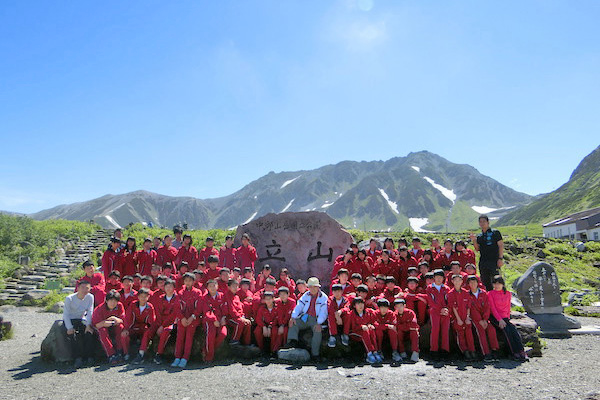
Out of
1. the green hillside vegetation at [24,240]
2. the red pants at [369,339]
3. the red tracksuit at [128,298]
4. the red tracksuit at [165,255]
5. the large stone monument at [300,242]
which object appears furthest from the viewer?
the green hillside vegetation at [24,240]

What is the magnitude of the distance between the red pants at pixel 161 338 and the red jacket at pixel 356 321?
365 centimetres

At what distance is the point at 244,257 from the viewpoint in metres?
11.9

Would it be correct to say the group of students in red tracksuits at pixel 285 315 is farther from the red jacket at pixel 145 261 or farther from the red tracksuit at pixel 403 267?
the red jacket at pixel 145 261

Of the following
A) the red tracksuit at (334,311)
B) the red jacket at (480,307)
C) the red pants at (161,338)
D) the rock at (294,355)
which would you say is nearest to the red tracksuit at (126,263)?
the red pants at (161,338)

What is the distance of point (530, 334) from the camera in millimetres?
7973

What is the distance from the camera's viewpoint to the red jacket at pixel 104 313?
8.09 meters

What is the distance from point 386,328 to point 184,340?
4.14m

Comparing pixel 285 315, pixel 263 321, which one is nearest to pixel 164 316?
pixel 263 321

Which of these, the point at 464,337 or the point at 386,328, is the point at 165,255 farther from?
the point at 464,337

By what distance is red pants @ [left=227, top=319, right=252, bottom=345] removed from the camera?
27.0ft

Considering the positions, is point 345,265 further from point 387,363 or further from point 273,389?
point 273,389

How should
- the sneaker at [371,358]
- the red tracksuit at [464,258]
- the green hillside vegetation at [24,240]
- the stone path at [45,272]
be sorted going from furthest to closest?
the green hillside vegetation at [24,240], the stone path at [45,272], the red tracksuit at [464,258], the sneaker at [371,358]

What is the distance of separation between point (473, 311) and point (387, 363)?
6.92ft

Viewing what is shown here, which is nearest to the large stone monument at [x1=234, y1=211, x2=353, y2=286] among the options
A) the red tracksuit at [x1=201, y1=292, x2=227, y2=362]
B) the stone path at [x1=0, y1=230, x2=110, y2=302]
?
the red tracksuit at [x1=201, y1=292, x2=227, y2=362]
